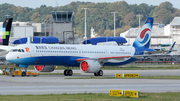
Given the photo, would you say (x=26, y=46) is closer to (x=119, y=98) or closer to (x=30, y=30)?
(x=119, y=98)

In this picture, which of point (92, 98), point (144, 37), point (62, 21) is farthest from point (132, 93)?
point (62, 21)

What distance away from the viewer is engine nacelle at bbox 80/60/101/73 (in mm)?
46406

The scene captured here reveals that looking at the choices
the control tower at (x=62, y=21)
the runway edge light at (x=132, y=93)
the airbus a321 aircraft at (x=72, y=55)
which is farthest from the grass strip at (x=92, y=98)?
the control tower at (x=62, y=21)

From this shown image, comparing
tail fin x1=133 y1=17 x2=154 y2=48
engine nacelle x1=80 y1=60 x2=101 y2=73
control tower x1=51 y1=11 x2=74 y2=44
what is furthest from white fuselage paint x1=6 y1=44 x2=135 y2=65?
control tower x1=51 y1=11 x2=74 y2=44

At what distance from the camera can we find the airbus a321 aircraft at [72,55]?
4384cm

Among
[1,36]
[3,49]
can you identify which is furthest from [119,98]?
[1,36]

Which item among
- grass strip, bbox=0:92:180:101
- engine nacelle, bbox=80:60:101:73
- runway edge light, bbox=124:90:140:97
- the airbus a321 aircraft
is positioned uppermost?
the airbus a321 aircraft

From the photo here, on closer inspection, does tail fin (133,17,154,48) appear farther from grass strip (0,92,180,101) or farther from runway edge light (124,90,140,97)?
runway edge light (124,90,140,97)

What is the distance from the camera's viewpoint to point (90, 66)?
4641 centimetres

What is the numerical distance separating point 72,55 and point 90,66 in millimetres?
3167

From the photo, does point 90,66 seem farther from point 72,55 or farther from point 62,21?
point 62,21

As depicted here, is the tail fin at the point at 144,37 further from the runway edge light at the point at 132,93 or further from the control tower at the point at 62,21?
the control tower at the point at 62,21

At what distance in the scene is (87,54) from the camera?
49750 millimetres

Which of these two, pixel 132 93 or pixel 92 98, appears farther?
pixel 132 93
